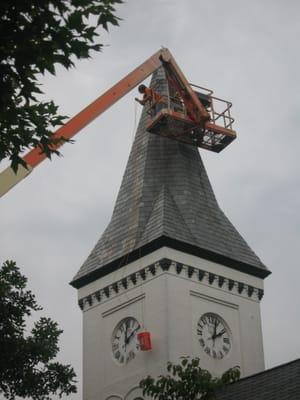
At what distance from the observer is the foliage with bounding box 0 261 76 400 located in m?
24.7

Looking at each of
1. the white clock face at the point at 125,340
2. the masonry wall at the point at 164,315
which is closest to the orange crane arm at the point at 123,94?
the masonry wall at the point at 164,315

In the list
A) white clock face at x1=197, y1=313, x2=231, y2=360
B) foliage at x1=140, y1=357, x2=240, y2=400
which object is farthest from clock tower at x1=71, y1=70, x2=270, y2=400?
foliage at x1=140, y1=357, x2=240, y2=400

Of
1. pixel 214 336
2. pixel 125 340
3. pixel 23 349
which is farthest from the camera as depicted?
pixel 125 340

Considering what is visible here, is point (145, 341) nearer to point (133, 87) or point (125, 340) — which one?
point (125, 340)

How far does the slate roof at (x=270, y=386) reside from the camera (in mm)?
25906

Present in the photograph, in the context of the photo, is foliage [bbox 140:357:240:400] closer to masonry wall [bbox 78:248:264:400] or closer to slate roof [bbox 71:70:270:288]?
masonry wall [bbox 78:248:264:400]

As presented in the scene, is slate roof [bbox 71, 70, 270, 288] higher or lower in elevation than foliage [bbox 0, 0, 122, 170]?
higher

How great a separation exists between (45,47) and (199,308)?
24.8 meters

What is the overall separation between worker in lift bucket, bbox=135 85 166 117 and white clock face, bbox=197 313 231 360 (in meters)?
8.26

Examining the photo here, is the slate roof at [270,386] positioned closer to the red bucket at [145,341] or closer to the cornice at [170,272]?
the red bucket at [145,341]

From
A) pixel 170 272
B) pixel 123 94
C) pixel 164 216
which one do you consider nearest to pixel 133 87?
pixel 123 94

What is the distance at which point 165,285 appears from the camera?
3669cm

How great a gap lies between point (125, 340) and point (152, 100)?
9.36 meters

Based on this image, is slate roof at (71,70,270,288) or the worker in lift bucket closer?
slate roof at (71,70,270,288)
